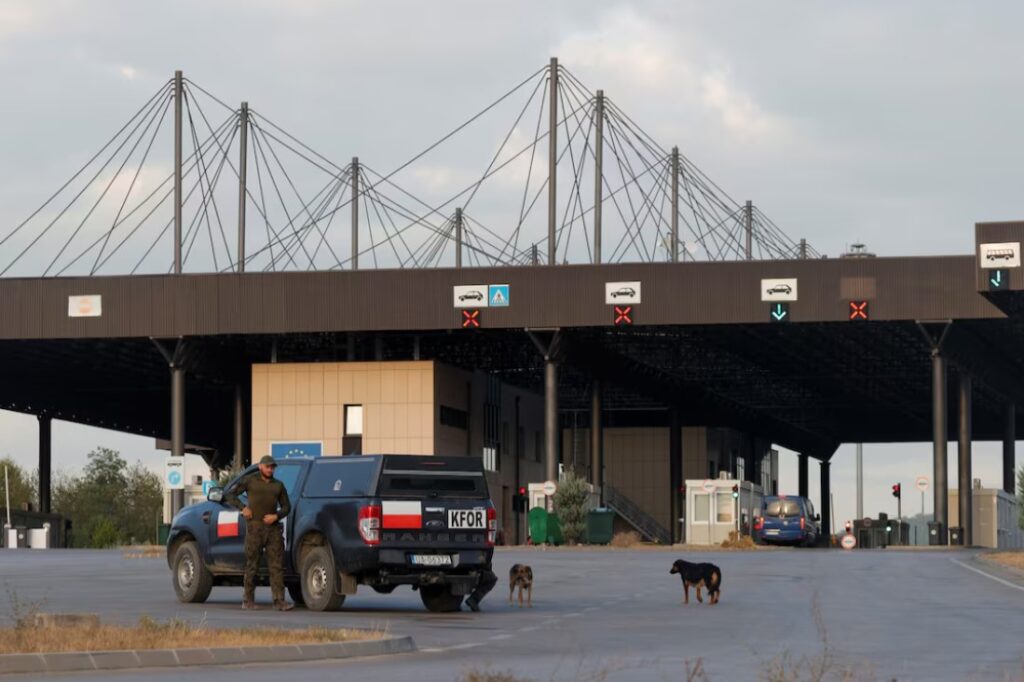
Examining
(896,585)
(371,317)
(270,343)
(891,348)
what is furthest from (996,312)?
(896,585)

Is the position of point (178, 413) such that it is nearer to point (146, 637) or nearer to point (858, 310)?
point (858, 310)

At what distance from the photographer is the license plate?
23.9 m

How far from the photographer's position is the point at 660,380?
322ft

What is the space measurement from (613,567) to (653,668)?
2573 cm

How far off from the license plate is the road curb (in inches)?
271

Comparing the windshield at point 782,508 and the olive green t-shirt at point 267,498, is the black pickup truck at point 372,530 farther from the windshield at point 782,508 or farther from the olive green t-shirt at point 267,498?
the windshield at point 782,508

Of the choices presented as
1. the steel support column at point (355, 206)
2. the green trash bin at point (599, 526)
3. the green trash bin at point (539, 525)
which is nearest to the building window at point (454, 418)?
the steel support column at point (355, 206)

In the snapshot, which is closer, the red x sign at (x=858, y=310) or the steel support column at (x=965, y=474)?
the red x sign at (x=858, y=310)

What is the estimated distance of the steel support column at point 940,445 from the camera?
70625 mm

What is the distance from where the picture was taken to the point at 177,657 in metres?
15.1

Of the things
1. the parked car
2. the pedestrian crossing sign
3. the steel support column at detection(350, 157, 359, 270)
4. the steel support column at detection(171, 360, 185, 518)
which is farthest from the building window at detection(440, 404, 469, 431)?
the parked car

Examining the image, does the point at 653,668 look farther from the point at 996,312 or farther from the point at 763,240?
the point at 763,240

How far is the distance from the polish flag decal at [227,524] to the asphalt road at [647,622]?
3.02ft

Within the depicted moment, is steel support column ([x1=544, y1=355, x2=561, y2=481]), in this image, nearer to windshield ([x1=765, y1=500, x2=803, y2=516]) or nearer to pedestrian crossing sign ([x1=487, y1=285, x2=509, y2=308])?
pedestrian crossing sign ([x1=487, y1=285, x2=509, y2=308])
